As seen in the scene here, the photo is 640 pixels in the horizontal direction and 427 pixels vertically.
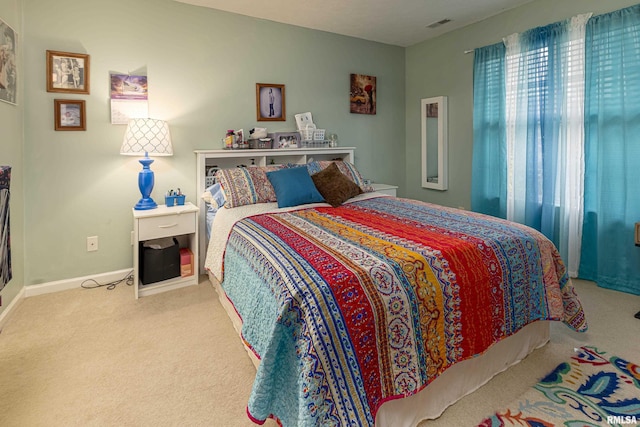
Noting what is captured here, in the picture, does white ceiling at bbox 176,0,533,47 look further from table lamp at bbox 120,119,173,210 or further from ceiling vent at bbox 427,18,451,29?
table lamp at bbox 120,119,173,210

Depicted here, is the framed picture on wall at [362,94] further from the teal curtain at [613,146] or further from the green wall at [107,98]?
the teal curtain at [613,146]

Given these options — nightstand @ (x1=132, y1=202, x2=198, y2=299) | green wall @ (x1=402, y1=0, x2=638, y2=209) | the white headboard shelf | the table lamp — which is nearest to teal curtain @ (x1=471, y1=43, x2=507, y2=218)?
green wall @ (x1=402, y1=0, x2=638, y2=209)

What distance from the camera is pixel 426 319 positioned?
1453 millimetres

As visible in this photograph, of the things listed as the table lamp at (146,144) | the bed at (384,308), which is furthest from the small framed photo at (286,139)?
the bed at (384,308)

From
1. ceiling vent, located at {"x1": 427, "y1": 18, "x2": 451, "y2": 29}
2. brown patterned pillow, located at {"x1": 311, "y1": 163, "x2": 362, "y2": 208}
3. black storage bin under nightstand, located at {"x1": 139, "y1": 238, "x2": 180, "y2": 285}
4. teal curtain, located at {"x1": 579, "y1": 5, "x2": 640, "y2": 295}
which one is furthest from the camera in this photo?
ceiling vent, located at {"x1": 427, "y1": 18, "x2": 451, "y2": 29}

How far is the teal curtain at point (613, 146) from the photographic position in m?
2.68

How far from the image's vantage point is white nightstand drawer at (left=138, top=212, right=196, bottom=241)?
272 centimetres

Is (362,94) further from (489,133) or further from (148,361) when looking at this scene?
(148,361)

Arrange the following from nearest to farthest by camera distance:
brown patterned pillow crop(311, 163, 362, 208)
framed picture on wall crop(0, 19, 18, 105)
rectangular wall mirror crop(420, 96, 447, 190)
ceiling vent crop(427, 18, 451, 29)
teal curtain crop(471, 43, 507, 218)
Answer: framed picture on wall crop(0, 19, 18, 105), brown patterned pillow crop(311, 163, 362, 208), teal curtain crop(471, 43, 507, 218), ceiling vent crop(427, 18, 451, 29), rectangular wall mirror crop(420, 96, 447, 190)

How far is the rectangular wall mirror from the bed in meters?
2.19

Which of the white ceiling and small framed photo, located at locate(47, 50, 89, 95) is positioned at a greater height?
the white ceiling

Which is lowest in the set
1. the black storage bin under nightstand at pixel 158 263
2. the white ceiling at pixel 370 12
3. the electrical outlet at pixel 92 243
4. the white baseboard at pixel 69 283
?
the white baseboard at pixel 69 283

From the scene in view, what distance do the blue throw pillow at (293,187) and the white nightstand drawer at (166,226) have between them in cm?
75

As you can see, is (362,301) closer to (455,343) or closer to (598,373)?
(455,343)
